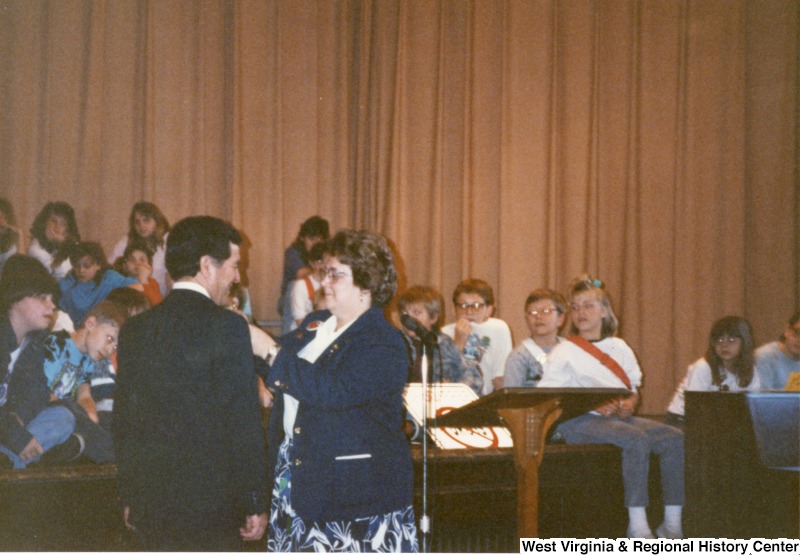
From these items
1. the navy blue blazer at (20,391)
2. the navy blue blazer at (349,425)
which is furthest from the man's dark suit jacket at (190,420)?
Result: the navy blue blazer at (20,391)

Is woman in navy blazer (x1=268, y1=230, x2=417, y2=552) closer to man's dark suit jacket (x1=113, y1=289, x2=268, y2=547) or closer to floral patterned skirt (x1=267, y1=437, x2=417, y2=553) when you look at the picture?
floral patterned skirt (x1=267, y1=437, x2=417, y2=553)

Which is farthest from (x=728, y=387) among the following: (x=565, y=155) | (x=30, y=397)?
(x=30, y=397)

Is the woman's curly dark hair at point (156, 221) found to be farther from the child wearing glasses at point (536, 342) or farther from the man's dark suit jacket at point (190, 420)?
the man's dark suit jacket at point (190, 420)

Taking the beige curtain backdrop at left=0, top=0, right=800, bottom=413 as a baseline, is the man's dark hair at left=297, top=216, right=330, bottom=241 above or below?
below

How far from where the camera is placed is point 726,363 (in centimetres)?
693

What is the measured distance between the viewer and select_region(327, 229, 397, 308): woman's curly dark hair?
321cm

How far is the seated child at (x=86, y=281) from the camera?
683 centimetres

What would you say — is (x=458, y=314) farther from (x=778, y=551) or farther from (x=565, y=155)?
(x=778, y=551)

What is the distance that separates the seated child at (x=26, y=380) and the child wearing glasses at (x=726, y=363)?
171 inches

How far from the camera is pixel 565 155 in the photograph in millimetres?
10109

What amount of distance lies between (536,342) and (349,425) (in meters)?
3.96

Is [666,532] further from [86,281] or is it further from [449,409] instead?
[86,281]

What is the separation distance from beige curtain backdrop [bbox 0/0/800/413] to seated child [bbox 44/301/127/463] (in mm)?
3391

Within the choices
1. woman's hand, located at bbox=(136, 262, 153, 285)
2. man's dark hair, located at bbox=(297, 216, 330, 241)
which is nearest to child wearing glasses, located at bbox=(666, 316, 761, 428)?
man's dark hair, located at bbox=(297, 216, 330, 241)
